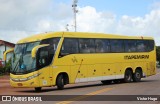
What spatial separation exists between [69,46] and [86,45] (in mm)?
1793

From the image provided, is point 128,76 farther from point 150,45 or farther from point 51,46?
point 51,46

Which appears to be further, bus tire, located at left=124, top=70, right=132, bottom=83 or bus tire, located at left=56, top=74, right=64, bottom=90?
bus tire, located at left=124, top=70, right=132, bottom=83

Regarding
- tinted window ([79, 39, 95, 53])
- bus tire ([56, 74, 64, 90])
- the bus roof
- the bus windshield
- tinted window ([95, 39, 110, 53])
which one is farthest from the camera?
tinted window ([95, 39, 110, 53])

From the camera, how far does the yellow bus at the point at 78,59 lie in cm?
2238

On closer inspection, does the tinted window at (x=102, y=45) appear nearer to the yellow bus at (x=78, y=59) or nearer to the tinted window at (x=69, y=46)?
the yellow bus at (x=78, y=59)

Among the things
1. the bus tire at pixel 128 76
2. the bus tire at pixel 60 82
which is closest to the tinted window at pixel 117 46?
the bus tire at pixel 128 76

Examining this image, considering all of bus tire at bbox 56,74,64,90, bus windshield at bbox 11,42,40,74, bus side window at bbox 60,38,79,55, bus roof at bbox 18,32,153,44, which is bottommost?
bus tire at bbox 56,74,64,90

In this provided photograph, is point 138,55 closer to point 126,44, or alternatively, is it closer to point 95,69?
point 126,44

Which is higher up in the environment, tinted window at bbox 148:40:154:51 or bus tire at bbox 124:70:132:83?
tinted window at bbox 148:40:154:51

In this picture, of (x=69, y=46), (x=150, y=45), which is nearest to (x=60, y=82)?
(x=69, y=46)

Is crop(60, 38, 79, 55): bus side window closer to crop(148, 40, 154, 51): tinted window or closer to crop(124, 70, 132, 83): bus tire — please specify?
crop(124, 70, 132, 83): bus tire

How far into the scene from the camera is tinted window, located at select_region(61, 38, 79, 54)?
23.8 m

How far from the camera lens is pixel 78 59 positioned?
24.9 meters

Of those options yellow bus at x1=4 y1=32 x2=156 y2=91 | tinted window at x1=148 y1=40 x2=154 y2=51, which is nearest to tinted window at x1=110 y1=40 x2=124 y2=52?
yellow bus at x1=4 y1=32 x2=156 y2=91
